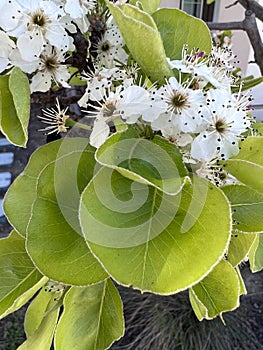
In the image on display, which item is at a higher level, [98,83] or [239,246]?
[98,83]

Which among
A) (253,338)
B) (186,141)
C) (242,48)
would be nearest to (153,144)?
(186,141)

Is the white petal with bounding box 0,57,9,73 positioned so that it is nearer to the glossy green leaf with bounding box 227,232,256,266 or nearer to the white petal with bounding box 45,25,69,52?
the white petal with bounding box 45,25,69,52

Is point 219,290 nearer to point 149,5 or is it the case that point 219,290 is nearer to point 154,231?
point 154,231

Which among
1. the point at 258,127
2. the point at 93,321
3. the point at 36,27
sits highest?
the point at 36,27

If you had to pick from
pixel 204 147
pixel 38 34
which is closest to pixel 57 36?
pixel 38 34

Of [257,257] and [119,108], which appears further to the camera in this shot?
[257,257]

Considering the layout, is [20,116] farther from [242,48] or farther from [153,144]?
[242,48]
